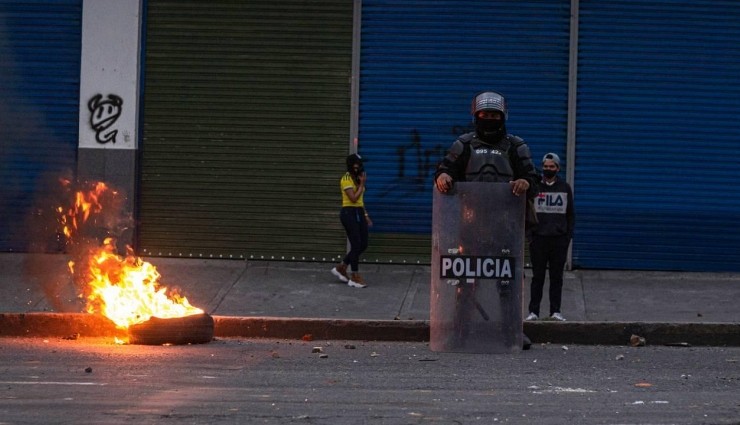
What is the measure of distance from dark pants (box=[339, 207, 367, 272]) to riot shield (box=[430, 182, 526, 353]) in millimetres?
4140

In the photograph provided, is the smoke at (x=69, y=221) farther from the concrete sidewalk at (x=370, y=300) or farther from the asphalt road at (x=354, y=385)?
the asphalt road at (x=354, y=385)

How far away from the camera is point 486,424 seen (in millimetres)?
7371

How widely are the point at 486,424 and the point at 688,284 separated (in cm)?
838

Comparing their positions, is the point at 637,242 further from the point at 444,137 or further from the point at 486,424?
the point at 486,424

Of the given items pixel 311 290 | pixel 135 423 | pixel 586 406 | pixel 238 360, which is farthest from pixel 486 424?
pixel 311 290

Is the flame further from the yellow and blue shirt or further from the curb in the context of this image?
the yellow and blue shirt

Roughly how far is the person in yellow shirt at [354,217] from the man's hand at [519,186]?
179 inches

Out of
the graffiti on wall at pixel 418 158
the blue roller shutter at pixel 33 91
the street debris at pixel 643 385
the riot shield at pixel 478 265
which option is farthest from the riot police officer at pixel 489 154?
the blue roller shutter at pixel 33 91

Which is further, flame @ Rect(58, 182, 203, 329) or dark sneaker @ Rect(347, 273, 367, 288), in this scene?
dark sneaker @ Rect(347, 273, 367, 288)

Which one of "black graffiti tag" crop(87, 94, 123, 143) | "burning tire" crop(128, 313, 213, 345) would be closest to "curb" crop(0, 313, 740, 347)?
"burning tire" crop(128, 313, 213, 345)

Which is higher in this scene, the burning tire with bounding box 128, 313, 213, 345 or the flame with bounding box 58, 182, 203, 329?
the flame with bounding box 58, 182, 203, 329

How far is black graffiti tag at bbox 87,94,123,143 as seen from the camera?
52.2ft

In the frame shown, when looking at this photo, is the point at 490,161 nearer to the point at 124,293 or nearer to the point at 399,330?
the point at 399,330

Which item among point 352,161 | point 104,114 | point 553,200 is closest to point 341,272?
point 352,161
